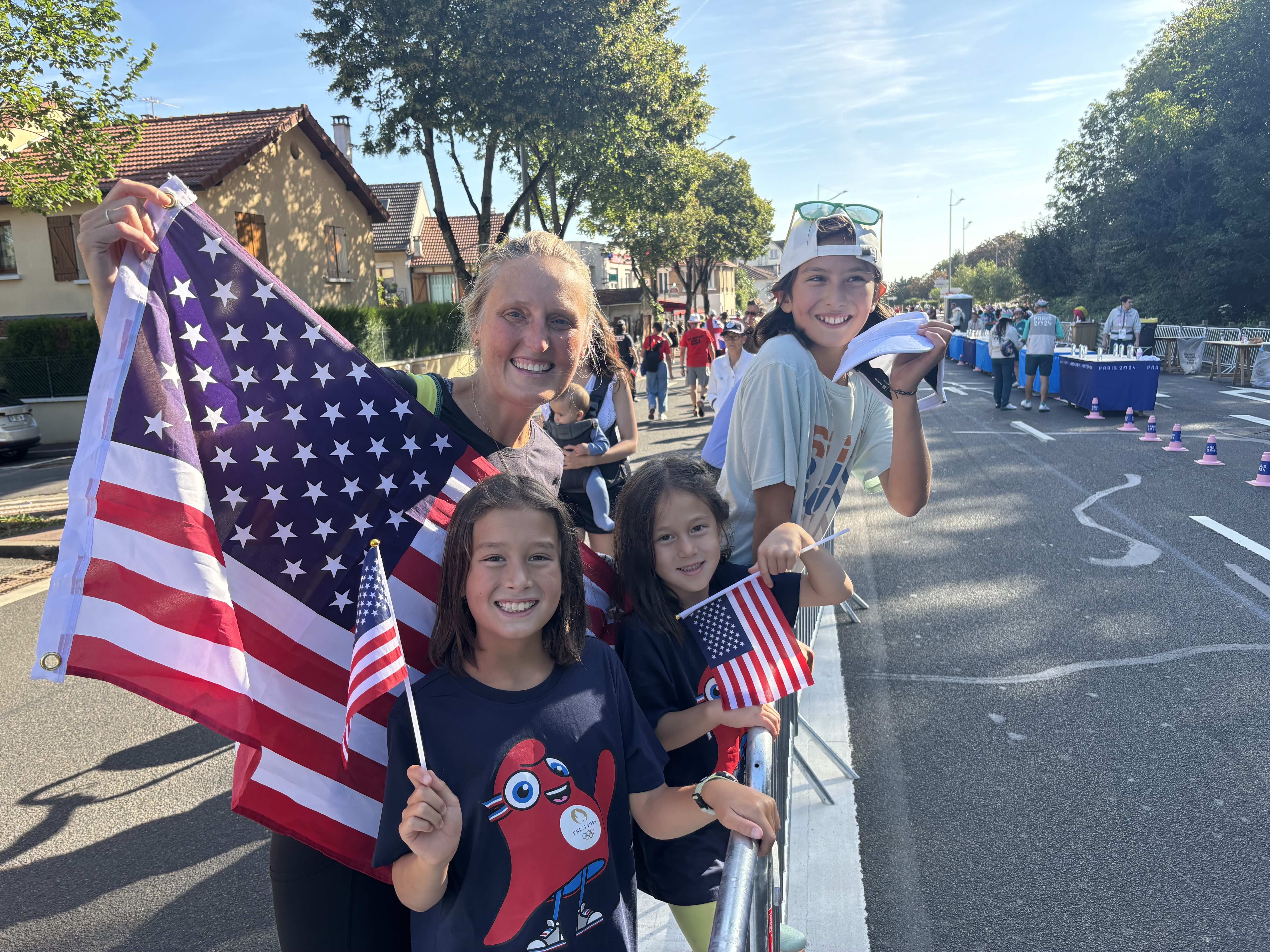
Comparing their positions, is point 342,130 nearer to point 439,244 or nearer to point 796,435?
point 439,244

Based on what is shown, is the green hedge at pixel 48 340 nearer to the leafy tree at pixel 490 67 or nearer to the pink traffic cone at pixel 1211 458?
the leafy tree at pixel 490 67

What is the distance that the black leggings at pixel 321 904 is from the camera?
1.77 m

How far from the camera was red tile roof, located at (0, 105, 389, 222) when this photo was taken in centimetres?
2227

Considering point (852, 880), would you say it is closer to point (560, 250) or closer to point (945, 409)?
point (560, 250)

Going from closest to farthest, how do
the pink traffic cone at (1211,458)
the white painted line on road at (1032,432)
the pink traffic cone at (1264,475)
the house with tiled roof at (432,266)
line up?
the pink traffic cone at (1264,475)
the pink traffic cone at (1211,458)
the white painted line on road at (1032,432)
the house with tiled roof at (432,266)

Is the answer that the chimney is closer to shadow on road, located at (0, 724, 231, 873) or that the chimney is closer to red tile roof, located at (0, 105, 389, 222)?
red tile roof, located at (0, 105, 389, 222)

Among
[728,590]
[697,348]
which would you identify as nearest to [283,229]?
[697,348]

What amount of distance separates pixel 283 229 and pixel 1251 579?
25669mm

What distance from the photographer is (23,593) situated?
793 cm

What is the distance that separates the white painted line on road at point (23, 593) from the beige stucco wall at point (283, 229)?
14726mm

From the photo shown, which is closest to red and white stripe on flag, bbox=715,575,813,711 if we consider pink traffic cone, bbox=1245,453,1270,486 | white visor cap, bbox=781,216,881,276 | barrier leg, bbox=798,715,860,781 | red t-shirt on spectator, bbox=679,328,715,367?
white visor cap, bbox=781,216,881,276

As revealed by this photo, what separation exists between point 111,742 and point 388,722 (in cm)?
403

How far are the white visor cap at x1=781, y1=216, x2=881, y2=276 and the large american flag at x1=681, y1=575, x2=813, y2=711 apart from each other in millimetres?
1009

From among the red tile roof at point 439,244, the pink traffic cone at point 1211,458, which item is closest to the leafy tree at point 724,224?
the red tile roof at point 439,244
